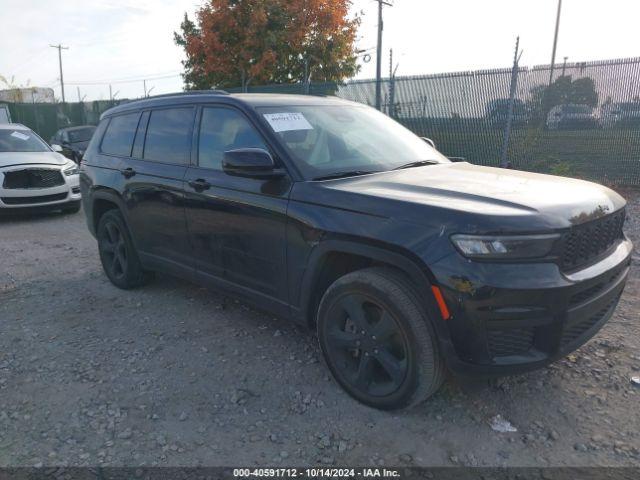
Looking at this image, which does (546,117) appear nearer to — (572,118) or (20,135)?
(572,118)

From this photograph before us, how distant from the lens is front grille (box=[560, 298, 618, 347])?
8.27 ft

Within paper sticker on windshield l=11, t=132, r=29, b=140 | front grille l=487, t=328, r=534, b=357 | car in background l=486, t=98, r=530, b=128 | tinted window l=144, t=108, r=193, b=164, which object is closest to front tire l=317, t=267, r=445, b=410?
front grille l=487, t=328, r=534, b=357

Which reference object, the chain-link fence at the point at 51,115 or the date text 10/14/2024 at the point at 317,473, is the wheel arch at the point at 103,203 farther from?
the chain-link fence at the point at 51,115

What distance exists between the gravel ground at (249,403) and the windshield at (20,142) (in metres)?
6.14

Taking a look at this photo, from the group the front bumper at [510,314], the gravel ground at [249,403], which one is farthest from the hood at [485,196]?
the gravel ground at [249,403]

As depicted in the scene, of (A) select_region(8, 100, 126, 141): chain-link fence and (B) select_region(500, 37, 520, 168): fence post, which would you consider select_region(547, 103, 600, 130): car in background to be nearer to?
(B) select_region(500, 37, 520, 168): fence post

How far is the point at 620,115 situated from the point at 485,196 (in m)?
7.64

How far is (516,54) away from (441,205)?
778cm

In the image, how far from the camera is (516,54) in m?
9.02

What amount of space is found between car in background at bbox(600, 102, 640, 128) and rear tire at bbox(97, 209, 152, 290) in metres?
8.13

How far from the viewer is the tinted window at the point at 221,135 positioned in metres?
3.46

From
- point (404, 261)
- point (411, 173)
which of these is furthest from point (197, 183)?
point (404, 261)

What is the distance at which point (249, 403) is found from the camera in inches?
118

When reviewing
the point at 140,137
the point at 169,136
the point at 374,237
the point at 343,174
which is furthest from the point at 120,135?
the point at 374,237
